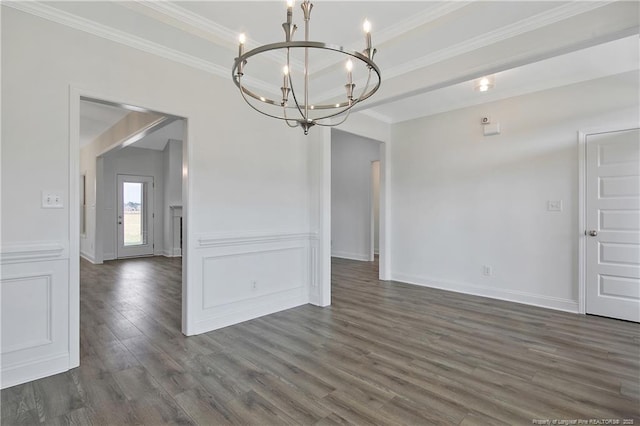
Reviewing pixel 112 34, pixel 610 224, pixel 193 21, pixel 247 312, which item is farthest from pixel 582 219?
pixel 112 34

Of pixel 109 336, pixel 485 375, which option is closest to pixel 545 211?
pixel 485 375

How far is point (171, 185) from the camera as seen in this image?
861 centimetres

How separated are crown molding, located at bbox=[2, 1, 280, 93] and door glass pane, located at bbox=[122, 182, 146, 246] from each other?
21.0ft

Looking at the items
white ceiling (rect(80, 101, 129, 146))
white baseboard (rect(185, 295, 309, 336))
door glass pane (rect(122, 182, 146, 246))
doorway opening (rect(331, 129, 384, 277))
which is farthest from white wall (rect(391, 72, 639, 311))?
door glass pane (rect(122, 182, 146, 246))

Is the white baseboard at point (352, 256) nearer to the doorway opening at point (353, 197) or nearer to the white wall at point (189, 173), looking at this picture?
the doorway opening at point (353, 197)

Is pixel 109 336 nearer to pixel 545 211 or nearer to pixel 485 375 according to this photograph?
Result: pixel 485 375

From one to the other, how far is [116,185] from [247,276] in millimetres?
6342

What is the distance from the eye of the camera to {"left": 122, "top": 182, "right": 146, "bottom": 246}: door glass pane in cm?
835

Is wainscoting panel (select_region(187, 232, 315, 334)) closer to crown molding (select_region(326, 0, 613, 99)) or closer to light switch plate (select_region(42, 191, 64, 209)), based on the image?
light switch plate (select_region(42, 191, 64, 209))

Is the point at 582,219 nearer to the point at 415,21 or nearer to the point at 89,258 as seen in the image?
the point at 415,21

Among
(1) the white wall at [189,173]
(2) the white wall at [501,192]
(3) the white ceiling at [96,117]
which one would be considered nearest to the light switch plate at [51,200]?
(1) the white wall at [189,173]

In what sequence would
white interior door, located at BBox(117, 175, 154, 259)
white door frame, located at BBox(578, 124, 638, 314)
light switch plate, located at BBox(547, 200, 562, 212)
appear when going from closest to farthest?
white door frame, located at BBox(578, 124, 638, 314) → light switch plate, located at BBox(547, 200, 562, 212) → white interior door, located at BBox(117, 175, 154, 259)

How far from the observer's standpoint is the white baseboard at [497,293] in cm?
396

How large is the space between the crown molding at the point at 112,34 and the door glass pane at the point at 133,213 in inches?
252
